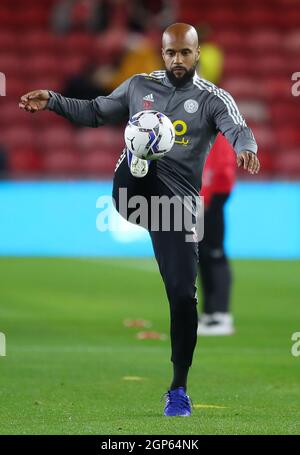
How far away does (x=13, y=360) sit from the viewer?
1010cm

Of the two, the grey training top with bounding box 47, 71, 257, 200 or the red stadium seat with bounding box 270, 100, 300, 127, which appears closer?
the grey training top with bounding box 47, 71, 257, 200

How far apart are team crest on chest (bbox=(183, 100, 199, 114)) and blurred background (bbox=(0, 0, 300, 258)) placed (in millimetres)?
11164

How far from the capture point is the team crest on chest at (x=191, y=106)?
24.6 ft

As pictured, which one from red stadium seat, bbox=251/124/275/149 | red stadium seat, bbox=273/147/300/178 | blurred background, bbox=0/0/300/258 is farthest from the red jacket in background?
red stadium seat, bbox=251/124/275/149

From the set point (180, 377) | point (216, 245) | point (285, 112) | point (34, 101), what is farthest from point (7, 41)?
point (180, 377)

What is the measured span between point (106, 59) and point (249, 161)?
16474 millimetres

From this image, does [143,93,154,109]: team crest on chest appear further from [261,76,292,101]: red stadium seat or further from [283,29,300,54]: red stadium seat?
[283,29,300,54]: red stadium seat

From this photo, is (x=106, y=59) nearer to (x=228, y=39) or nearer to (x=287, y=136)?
(x=228, y=39)

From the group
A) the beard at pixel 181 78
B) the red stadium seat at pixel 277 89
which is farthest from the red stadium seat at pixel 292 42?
the beard at pixel 181 78

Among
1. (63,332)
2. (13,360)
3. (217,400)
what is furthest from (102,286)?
(217,400)

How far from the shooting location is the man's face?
7414 millimetres

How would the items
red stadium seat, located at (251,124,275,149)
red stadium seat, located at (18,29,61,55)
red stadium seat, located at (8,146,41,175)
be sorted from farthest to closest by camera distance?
red stadium seat, located at (18,29,61,55) → red stadium seat, located at (251,124,275,149) → red stadium seat, located at (8,146,41,175)

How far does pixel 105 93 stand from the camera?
21.8m
